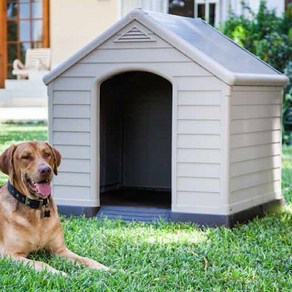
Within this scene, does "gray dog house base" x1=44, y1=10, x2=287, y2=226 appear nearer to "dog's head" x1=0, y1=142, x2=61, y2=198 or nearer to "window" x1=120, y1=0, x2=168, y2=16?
"dog's head" x1=0, y1=142, x2=61, y2=198

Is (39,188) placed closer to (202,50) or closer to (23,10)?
(202,50)

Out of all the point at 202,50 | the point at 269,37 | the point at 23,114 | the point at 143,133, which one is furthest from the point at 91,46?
the point at 23,114

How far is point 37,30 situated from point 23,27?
424mm

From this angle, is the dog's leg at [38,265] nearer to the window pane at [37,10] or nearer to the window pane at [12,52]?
the window pane at [37,10]

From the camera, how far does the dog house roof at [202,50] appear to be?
6.80 meters

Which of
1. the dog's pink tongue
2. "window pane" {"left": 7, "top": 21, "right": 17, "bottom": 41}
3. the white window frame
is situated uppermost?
the white window frame

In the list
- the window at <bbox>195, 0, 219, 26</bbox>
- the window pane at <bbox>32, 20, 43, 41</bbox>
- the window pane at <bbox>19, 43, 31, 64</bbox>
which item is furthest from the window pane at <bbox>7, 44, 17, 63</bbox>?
the window at <bbox>195, 0, 219, 26</bbox>

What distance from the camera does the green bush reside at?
13720 mm

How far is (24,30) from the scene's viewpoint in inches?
862

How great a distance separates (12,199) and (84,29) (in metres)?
14.7

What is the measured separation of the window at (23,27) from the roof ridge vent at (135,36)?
1453 centimetres

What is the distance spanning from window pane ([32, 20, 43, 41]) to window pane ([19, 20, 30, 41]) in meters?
0.16

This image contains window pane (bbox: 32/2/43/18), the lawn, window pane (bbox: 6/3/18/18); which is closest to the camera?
the lawn

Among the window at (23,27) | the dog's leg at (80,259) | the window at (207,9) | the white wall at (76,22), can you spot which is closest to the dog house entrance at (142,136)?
the dog's leg at (80,259)
